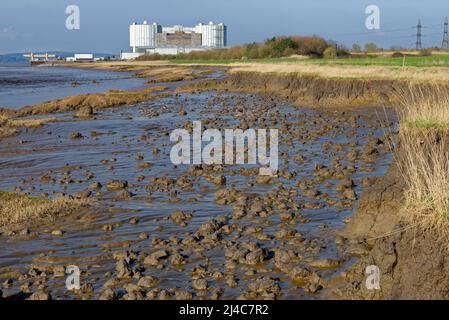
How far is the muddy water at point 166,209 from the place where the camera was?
858 centimetres

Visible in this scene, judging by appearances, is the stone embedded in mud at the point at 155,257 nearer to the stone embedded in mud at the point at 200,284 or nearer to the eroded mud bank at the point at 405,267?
the stone embedded in mud at the point at 200,284

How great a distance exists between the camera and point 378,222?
9.55 m

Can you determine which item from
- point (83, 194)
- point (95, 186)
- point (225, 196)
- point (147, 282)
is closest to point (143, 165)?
point (95, 186)

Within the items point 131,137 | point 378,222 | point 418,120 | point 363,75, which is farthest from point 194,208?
point 363,75

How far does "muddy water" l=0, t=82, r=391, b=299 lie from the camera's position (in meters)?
8.58

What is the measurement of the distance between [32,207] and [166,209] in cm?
267

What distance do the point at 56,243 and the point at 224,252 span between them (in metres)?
2.98

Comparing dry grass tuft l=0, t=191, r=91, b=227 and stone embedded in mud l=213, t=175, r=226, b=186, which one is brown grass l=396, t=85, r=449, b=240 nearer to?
stone embedded in mud l=213, t=175, r=226, b=186

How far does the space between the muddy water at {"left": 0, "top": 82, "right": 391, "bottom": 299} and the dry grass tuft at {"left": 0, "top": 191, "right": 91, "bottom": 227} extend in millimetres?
349

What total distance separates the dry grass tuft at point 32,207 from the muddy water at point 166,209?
349 millimetres

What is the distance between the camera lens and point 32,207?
11.7 metres

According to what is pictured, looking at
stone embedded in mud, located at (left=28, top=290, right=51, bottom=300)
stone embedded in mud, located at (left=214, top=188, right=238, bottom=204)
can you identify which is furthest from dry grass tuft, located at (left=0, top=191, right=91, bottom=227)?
stone embedded in mud, located at (left=28, top=290, right=51, bottom=300)

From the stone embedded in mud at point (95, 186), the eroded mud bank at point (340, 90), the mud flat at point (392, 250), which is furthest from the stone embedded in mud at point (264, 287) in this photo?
the eroded mud bank at point (340, 90)

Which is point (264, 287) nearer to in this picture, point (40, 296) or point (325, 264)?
point (325, 264)
